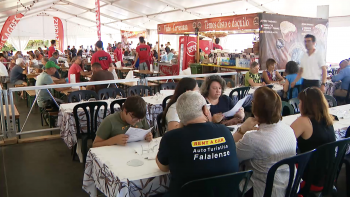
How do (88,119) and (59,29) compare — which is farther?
(59,29)

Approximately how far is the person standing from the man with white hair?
3.67 m

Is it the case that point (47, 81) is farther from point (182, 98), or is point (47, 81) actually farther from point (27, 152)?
point (182, 98)

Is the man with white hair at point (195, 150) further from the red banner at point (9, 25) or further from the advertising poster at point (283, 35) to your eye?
the red banner at point (9, 25)

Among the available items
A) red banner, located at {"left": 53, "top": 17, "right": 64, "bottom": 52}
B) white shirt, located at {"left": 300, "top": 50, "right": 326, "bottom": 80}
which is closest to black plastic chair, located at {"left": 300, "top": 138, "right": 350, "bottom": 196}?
→ white shirt, located at {"left": 300, "top": 50, "right": 326, "bottom": 80}

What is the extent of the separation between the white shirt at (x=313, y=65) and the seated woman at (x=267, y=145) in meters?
3.19

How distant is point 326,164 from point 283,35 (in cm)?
625

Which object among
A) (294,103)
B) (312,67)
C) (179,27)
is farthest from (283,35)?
(294,103)

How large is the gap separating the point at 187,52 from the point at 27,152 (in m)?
6.74

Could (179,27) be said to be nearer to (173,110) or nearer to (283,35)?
Result: (283,35)

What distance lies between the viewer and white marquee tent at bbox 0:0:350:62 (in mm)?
10820

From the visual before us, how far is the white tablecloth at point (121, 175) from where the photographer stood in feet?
5.94

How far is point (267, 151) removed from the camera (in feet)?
6.17

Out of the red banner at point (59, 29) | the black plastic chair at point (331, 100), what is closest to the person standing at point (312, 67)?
the black plastic chair at point (331, 100)

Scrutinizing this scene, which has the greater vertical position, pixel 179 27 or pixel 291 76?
pixel 179 27
